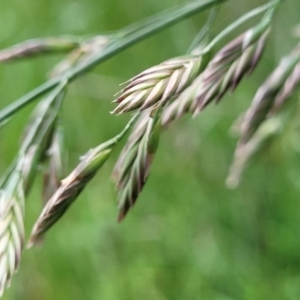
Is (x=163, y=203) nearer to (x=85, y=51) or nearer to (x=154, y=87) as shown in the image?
(x=85, y=51)

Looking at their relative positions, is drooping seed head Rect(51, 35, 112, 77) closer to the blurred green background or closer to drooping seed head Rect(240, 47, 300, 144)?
drooping seed head Rect(240, 47, 300, 144)

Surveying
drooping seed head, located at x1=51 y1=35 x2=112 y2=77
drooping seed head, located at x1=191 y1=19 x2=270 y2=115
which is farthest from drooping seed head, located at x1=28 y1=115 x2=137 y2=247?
drooping seed head, located at x1=51 y1=35 x2=112 y2=77

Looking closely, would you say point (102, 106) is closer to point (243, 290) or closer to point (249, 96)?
point (249, 96)

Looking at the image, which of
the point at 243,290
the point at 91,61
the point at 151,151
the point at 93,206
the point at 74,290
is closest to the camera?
the point at 151,151

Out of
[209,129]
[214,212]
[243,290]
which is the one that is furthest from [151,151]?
[209,129]

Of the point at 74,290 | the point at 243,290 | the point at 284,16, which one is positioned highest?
the point at 284,16
